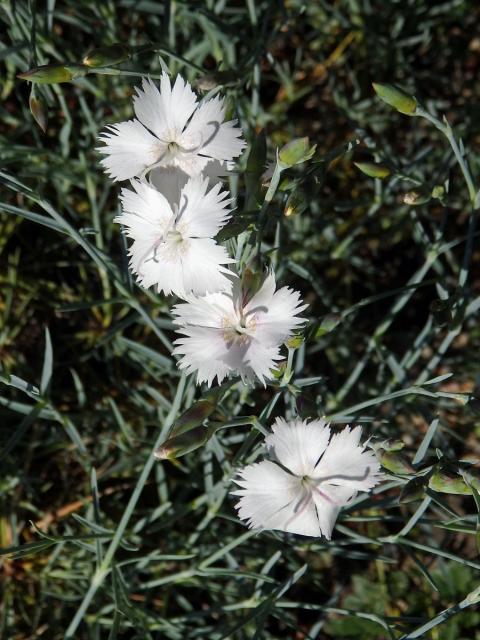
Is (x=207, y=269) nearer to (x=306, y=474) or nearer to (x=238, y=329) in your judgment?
(x=238, y=329)

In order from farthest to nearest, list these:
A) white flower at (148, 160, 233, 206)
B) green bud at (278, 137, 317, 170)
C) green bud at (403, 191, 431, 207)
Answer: green bud at (403, 191, 431, 207), white flower at (148, 160, 233, 206), green bud at (278, 137, 317, 170)

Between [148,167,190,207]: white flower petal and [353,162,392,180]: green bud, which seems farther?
[353,162,392,180]: green bud

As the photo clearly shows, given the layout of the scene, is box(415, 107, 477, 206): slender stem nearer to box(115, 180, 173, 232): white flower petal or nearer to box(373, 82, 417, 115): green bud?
box(373, 82, 417, 115): green bud

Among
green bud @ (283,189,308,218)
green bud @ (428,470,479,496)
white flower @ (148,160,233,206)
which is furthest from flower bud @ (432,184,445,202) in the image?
green bud @ (428,470,479,496)

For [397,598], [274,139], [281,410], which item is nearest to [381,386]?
[281,410]

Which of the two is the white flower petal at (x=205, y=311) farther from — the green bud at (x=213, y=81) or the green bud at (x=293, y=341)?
the green bud at (x=213, y=81)

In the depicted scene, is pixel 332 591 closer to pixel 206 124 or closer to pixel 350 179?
pixel 350 179
